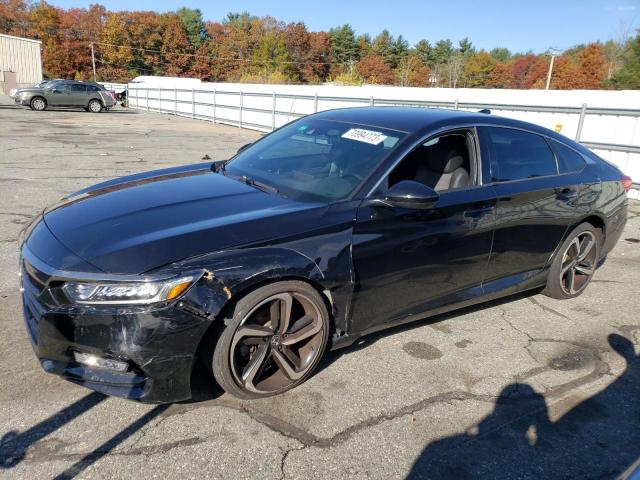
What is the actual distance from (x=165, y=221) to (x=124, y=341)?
718mm

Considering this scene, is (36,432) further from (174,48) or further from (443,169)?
(174,48)

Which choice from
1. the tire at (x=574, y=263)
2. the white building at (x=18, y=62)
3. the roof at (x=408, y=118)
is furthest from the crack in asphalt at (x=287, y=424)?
the white building at (x=18, y=62)

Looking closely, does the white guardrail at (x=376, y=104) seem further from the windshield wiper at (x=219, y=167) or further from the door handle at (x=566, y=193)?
the windshield wiper at (x=219, y=167)

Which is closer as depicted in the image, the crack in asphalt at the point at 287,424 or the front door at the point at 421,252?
the crack in asphalt at the point at 287,424

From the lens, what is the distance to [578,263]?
181 inches

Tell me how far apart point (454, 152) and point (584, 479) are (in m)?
2.29

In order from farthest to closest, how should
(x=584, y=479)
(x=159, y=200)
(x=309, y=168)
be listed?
1. (x=309, y=168)
2. (x=159, y=200)
3. (x=584, y=479)

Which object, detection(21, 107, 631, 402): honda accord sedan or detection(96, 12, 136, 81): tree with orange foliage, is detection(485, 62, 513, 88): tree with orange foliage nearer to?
detection(96, 12, 136, 81): tree with orange foliage

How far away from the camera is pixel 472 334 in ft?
12.6

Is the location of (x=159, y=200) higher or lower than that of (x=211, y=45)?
lower

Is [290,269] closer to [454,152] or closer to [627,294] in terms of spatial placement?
[454,152]

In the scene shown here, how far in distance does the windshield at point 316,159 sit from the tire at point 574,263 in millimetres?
2048

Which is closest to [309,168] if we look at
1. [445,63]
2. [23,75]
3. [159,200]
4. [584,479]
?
[159,200]

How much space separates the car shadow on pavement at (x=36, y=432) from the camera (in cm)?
229
